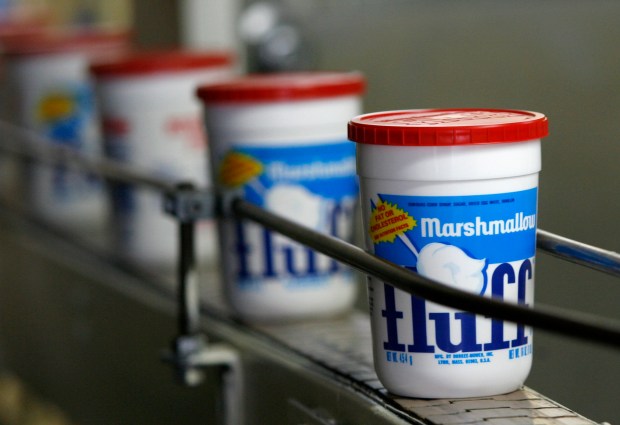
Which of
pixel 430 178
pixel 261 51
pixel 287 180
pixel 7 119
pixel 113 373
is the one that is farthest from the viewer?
pixel 7 119

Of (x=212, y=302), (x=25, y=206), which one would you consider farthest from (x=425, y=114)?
(x=25, y=206)

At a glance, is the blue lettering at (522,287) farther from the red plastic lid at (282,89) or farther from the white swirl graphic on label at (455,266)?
the red plastic lid at (282,89)

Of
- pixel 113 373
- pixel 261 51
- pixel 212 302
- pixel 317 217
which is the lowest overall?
pixel 113 373

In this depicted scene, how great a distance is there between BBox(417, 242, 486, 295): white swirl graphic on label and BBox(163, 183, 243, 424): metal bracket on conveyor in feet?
1.03

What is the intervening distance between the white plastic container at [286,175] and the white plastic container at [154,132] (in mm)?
224

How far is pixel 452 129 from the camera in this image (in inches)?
23.7

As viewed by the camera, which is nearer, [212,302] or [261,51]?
[212,302]

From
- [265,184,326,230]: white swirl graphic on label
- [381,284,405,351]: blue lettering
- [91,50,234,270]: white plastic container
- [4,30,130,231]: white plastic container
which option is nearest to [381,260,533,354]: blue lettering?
[381,284,405,351]: blue lettering

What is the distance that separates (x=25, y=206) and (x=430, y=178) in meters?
1.02

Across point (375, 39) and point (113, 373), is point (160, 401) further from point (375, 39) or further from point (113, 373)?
point (375, 39)

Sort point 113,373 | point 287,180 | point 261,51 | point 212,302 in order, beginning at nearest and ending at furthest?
1. point 287,180
2. point 212,302
3. point 113,373
4. point 261,51

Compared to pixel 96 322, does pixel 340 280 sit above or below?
above

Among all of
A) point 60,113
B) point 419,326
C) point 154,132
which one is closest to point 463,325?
point 419,326

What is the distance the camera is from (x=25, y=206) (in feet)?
4.93
